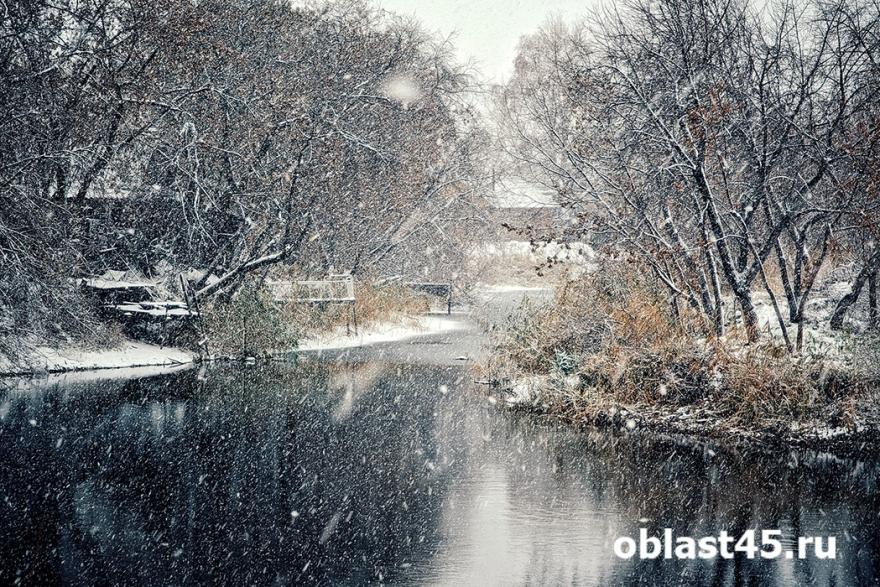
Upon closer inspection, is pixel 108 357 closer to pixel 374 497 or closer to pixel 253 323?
pixel 253 323

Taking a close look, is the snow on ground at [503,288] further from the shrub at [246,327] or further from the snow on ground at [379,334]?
the shrub at [246,327]

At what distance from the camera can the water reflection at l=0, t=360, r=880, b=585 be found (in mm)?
6160

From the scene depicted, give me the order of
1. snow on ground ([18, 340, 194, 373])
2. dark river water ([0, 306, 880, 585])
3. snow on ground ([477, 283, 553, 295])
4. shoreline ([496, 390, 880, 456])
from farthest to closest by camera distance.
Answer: snow on ground ([477, 283, 553, 295]) → snow on ground ([18, 340, 194, 373]) → shoreline ([496, 390, 880, 456]) → dark river water ([0, 306, 880, 585])

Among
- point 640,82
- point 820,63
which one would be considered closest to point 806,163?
point 820,63

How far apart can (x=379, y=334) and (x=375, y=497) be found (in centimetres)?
1921

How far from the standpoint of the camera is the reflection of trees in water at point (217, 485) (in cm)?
619

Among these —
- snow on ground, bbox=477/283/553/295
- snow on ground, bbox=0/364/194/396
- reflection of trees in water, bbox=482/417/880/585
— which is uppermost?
snow on ground, bbox=477/283/553/295

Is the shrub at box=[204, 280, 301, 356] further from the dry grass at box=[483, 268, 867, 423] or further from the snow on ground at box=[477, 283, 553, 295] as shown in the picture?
the snow on ground at box=[477, 283, 553, 295]

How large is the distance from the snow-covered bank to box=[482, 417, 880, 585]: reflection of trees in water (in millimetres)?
9676

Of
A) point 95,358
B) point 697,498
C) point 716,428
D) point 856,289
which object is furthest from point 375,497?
point 95,358

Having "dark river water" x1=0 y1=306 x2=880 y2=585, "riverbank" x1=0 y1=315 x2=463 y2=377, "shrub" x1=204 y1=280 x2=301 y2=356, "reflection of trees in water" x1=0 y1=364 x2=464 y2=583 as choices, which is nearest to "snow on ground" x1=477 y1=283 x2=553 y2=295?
"riverbank" x1=0 y1=315 x2=463 y2=377

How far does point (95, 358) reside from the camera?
59.1ft

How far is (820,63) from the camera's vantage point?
13.7m

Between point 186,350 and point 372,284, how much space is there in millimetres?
9925
